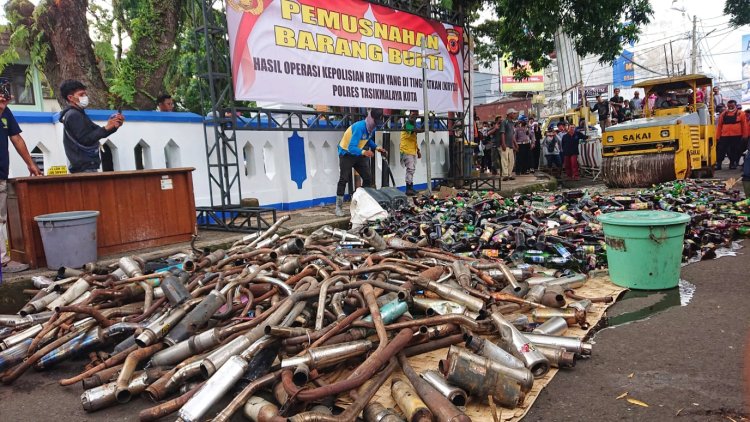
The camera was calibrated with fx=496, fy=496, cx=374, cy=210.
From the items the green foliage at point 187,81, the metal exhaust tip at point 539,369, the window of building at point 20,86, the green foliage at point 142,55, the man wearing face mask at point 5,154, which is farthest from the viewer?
the green foliage at point 187,81

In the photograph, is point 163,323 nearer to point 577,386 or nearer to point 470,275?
point 470,275

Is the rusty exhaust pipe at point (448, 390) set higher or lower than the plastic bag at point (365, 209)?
lower

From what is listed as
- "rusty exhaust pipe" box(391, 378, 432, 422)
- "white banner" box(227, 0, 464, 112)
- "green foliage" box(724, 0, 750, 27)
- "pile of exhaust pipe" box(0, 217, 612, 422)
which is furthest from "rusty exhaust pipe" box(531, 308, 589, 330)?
"green foliage" box(724, 0, 750, 27)

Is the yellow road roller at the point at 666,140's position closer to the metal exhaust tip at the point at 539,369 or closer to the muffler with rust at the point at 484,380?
the metal exhaust tip at the point at 539,369

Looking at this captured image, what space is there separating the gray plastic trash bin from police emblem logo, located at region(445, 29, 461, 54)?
370 inches

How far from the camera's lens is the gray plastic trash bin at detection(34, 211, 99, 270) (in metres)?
5.22

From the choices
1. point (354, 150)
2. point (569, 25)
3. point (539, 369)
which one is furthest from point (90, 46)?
point (569, 25)

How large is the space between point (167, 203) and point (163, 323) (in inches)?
140

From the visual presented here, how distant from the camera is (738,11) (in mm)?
19531

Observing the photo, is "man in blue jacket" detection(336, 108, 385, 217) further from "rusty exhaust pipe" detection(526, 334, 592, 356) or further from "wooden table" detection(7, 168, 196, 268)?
"rusty exhaust pipe" detection(526, 334, 592, 356)

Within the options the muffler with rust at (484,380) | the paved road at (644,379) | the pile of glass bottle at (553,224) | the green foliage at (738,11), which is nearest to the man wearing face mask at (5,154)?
the paved road at (644,379)

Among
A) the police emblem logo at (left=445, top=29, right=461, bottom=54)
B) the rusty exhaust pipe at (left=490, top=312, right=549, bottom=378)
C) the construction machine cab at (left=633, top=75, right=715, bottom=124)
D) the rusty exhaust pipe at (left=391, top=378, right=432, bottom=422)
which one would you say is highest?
the police emblem logo at (left=445, top=29, right=461, bottom=54)

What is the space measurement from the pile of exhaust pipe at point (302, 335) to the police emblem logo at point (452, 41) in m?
8.72

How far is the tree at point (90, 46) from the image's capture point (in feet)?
32.8
